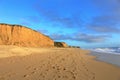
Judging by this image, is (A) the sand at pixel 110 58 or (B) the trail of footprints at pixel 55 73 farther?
(A) the sand at pixel 110 58

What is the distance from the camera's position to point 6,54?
15.5 meters

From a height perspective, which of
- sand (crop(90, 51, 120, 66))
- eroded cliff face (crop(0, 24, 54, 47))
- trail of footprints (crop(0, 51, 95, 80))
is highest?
eroded cliff face (crop(0, 24, 54, 47))

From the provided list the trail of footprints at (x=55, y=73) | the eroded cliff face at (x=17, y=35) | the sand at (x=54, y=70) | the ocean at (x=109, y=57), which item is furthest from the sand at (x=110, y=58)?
the eroded cliff face at (x=17, y=35)

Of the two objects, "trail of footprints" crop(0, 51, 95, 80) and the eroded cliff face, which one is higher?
the eroded cliff face

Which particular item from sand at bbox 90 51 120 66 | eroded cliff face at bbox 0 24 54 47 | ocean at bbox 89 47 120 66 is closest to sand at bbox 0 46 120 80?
sand at bbox 90 51 120 66

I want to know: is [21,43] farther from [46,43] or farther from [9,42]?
[46,43]

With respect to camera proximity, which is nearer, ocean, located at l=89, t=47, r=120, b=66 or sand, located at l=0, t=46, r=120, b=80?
sand, located at l=0, t=46, r=120, b=80

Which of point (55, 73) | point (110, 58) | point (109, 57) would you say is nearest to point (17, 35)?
point (109, 57)

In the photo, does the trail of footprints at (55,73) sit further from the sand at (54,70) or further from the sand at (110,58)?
the sand at (110,58)

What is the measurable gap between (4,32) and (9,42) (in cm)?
251

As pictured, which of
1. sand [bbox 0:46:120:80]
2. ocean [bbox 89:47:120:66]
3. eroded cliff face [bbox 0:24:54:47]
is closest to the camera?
sand [bbox 0:46:120:80]

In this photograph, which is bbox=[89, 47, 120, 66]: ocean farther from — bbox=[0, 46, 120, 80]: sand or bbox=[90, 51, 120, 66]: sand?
bbox=[0, 46, 120, 80]: sand

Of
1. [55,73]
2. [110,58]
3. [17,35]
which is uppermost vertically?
[17,35]

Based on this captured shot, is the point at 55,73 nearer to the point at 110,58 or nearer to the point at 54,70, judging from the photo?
the point at 54,70
